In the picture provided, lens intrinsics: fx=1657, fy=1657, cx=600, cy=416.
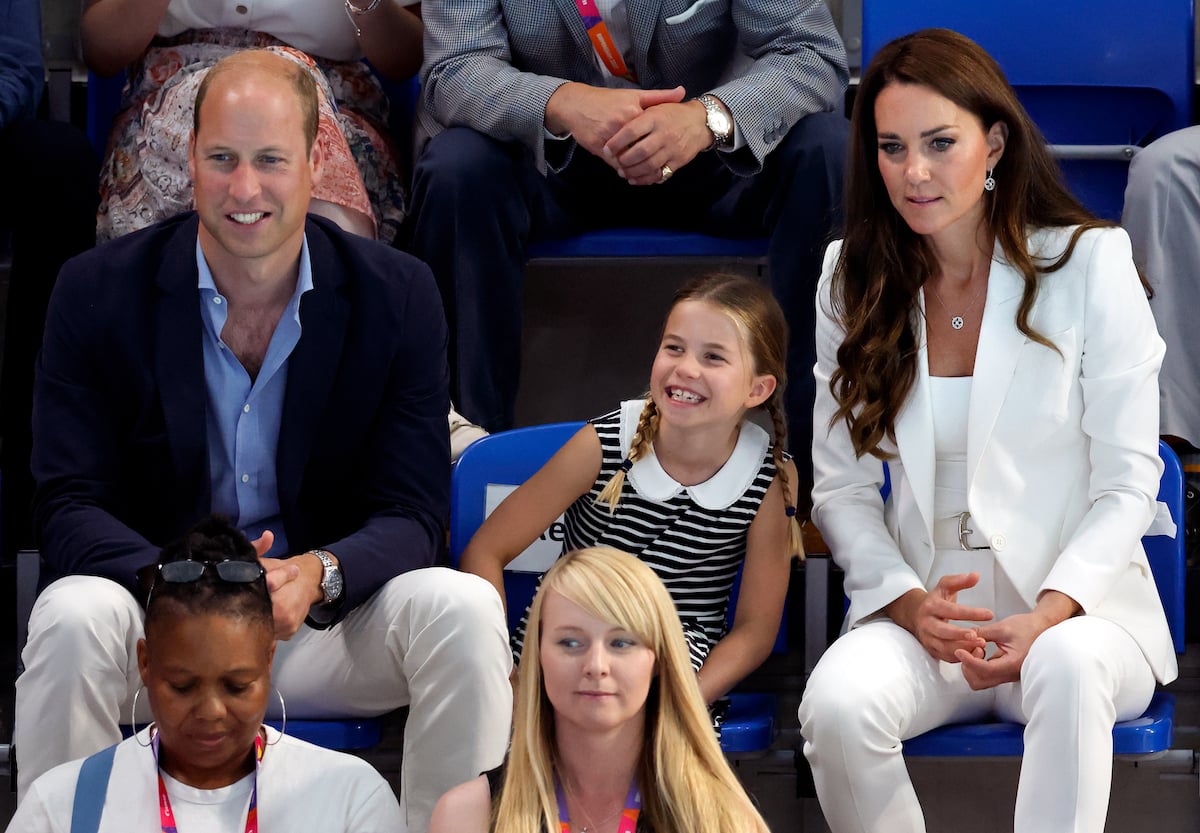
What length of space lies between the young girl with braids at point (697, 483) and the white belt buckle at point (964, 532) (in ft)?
0.82

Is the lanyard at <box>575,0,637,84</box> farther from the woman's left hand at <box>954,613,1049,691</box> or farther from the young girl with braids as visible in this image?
the woman's left hand at <box>954,613,1049,691</box>

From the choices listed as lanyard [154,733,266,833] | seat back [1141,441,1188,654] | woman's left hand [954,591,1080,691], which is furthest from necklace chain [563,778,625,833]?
seat back [1141,441,1188,654]

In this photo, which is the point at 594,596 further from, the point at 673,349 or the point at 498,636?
the point at 673,349

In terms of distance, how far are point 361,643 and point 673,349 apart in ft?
2.06

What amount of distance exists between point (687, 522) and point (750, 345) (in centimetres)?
28

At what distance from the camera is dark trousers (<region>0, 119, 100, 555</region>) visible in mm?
2859

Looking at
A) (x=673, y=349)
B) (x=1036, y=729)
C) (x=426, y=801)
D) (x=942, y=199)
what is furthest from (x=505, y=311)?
(x=1036, y=729)

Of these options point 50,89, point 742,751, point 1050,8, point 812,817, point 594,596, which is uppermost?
point 1050,8

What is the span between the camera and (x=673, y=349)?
2.44m

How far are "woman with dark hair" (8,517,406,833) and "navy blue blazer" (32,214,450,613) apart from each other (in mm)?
371

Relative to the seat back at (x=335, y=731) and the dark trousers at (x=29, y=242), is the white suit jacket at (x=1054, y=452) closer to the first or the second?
the seat back at (x=335, y=731)

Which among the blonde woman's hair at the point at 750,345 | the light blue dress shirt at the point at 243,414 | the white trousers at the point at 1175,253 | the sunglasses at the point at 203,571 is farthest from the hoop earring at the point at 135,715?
the white trousers at the point at 1175,253

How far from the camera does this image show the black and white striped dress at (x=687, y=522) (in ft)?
8.00

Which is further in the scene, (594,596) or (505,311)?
(505,311)
